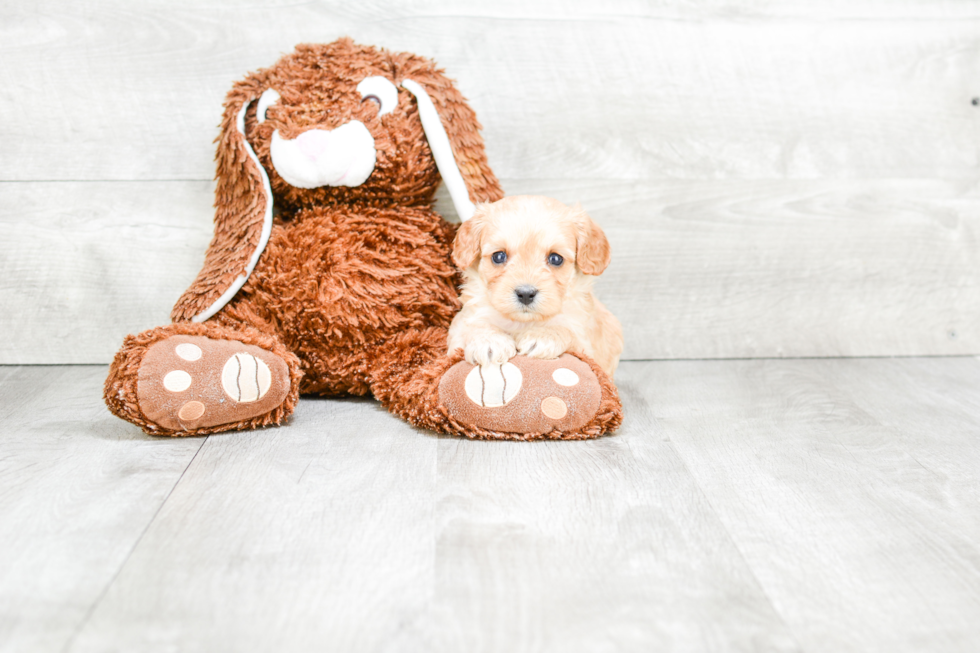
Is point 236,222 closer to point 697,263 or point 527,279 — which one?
point 527,279

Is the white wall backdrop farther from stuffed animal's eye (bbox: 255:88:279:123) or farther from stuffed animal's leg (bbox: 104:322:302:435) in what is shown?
stuffed animal's leg (bbox: 104:322:302:435)

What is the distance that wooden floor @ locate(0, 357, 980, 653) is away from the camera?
70 centimetres

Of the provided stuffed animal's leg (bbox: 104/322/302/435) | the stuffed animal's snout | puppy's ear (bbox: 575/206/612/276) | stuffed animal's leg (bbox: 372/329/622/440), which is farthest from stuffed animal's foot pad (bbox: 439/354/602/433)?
the stuffed animal's snout

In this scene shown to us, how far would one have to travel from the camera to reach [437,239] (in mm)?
1325

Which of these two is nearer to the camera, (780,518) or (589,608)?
(589,608)

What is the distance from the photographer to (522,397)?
43.2 inches

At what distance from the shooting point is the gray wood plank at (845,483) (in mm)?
746

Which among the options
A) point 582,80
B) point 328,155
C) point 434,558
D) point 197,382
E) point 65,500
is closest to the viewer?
point 434,558

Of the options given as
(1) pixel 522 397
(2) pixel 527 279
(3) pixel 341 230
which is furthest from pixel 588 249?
(3) pixel 341 230

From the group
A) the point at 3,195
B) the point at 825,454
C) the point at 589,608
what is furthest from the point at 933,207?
the point at 3,195

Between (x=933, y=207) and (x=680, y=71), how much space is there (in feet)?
1.94

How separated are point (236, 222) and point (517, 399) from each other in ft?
1.81

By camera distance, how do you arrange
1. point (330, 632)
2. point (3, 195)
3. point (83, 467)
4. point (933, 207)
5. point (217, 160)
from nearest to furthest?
point (330, 632) → point (83, 467) → point (217, 160) → point (3, 195) → point (933, 207)

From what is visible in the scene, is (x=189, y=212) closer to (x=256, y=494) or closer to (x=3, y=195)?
(x=3, y=195)
